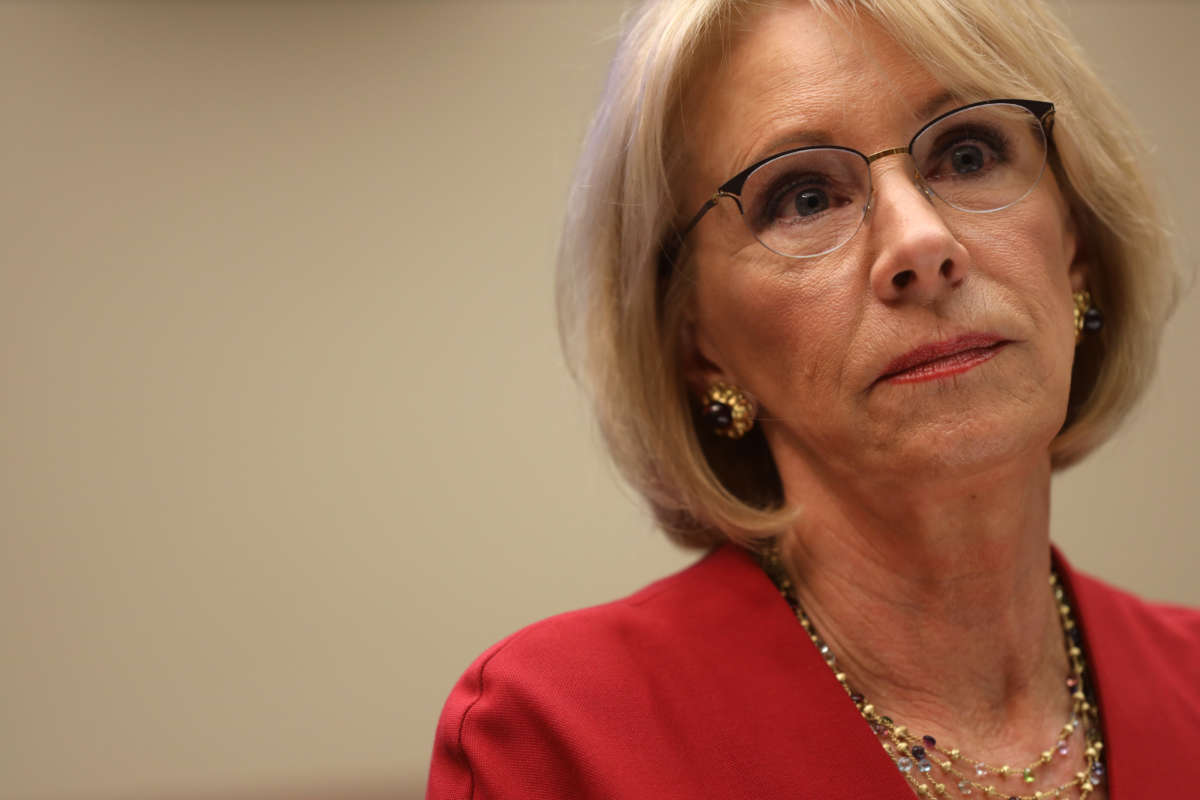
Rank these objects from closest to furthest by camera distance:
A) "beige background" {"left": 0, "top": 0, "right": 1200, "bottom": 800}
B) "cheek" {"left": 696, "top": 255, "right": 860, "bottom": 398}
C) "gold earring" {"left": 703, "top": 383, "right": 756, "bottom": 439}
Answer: "cheek" {"left": 696, "top": 255, "right": 860, "bottom": 398} < "gold earring" {"left": 703, "top": 383, "right": 756, "bottom": 439} < "beige background" {"left": 0, "top": 0, "right": 1200, "bottom": 800}

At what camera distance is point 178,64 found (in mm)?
2590

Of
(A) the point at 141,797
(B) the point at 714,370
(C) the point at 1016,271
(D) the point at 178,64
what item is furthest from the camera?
(D) the point at 178,64

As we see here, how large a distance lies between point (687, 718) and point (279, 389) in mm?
1697

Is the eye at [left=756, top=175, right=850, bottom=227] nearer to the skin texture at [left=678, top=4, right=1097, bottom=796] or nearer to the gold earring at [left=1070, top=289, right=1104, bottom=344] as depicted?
the skin texture at [left=678, top=4, right=1097, bottom=796]

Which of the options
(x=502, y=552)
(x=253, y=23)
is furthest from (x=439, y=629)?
(x=253, y=23)

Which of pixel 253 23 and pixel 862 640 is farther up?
pixel 253 23

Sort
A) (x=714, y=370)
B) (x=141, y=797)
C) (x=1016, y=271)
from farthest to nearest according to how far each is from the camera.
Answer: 1. (x=141, y=797)
2. (x=714, y=370)
3. (x=1016, y=271)

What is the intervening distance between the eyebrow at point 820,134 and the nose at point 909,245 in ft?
0.23

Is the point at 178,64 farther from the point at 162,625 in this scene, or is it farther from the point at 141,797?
the point at 141,797

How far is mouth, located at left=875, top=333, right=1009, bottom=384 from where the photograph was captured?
118cm

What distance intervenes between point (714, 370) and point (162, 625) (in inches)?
63.2

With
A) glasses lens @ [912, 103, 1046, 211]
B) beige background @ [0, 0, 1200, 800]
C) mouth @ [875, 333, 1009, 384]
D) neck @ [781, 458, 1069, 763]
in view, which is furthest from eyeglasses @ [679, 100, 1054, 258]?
beige background @ [0, 0, 1200, 800]

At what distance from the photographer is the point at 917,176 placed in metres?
1.24

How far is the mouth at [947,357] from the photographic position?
1.18 metres
